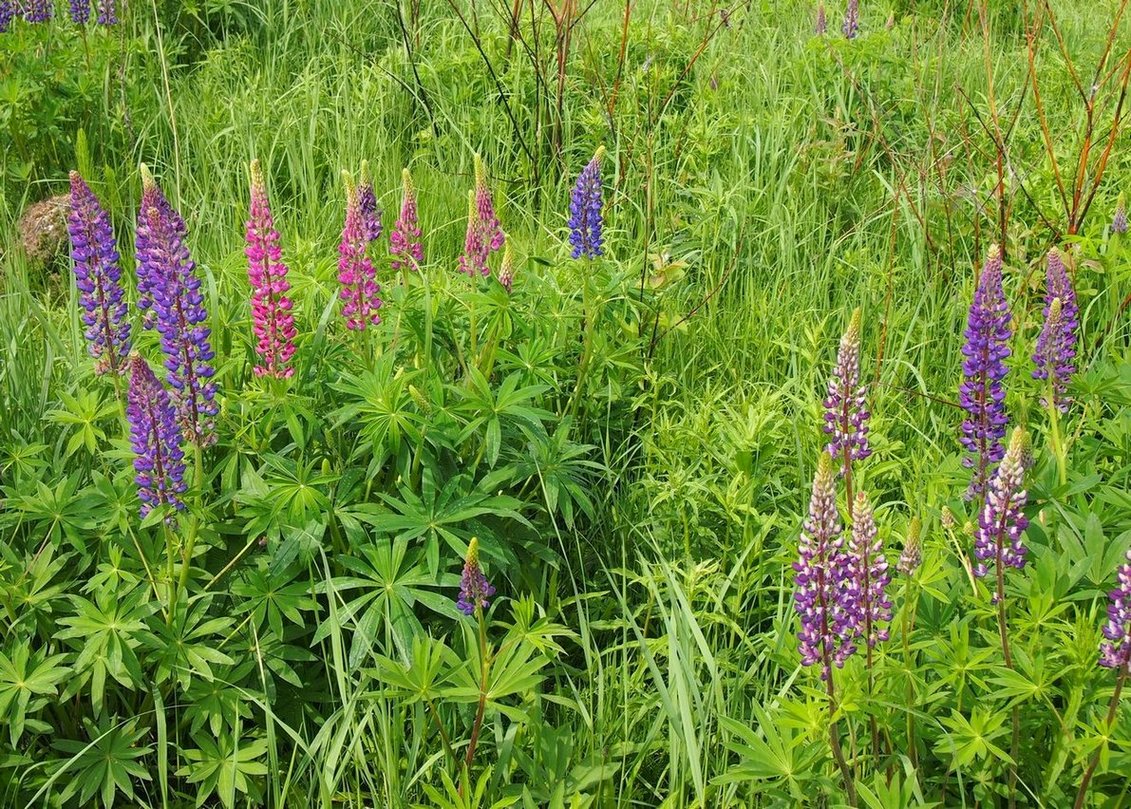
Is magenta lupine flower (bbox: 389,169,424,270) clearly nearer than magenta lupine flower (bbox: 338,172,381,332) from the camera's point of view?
No

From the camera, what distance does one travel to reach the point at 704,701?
2443mm

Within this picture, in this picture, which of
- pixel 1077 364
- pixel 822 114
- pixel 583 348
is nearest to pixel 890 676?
pixel 583 348

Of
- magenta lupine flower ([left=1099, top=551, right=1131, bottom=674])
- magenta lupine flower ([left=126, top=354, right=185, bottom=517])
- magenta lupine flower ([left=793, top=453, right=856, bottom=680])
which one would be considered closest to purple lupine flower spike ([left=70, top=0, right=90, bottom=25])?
magenta lupine flower ([left=126, top=354, right=185, bottom=517])

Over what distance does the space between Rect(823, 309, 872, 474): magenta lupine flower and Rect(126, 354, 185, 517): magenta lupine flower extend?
130 cm

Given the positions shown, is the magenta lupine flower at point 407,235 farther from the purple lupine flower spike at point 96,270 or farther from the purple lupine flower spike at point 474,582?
the purple lupine flower spike at point 474,582

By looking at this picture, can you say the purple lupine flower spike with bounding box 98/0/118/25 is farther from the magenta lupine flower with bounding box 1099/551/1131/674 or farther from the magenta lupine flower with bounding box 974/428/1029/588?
the magenta lupine flower with bounding box 1099/551/1131/674

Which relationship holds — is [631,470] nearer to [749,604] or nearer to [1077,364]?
[749,604]

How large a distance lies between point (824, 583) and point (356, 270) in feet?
4.70

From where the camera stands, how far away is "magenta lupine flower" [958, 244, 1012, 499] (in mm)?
2303

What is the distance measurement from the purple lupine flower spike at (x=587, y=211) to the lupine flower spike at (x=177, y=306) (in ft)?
3.30

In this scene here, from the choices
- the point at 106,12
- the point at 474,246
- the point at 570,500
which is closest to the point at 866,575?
the point at 570,500

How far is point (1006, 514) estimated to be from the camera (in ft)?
6.20

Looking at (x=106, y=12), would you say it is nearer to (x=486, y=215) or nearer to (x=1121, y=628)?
(x=486, y=215)

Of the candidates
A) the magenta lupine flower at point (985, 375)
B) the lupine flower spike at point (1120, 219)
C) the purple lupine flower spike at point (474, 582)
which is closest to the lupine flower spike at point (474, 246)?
the purple lupine flower spike at point (474, 582)
